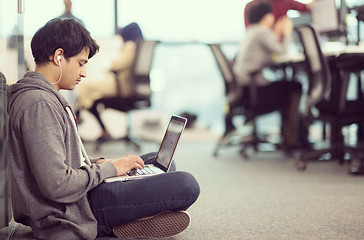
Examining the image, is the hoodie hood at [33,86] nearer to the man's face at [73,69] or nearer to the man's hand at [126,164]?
the man's face at [73,69]

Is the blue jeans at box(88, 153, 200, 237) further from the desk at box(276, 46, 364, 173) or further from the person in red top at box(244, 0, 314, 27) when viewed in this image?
the person in red top at box(244, 0, 314, 27)

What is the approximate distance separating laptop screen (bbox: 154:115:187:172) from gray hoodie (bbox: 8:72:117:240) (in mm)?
240

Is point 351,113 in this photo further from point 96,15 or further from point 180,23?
point 96,15

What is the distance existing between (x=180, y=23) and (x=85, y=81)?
5.55 feet

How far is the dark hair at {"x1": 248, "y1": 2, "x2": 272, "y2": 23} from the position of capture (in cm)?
409

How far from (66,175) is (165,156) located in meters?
0.44

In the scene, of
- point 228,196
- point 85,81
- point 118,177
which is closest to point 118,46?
point 85,81

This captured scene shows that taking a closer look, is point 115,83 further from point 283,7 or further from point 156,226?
point 156,226

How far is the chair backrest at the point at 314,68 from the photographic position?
10.2 feet

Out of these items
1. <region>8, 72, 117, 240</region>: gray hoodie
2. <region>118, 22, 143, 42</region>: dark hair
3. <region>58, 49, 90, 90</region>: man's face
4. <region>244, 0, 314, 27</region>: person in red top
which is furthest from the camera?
<region>244, 0, 314, 27</region>: person in red top

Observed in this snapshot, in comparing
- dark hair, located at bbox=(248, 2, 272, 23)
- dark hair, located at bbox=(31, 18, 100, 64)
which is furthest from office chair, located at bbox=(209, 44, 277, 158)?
dark hair, located at bbox=(31, 18, 100, 64)

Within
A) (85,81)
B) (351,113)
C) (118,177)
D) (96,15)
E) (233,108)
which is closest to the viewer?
(118,177)

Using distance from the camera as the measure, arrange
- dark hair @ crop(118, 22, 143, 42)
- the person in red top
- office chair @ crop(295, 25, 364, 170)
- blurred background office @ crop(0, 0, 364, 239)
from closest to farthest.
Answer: blurred background office @ crop(0, 0, 364, 239)
office chair @ crop(295, 25, 364, 170)
dark hair @ crop(118, 22, 143, 42)
the person in red top

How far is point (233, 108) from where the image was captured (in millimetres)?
4141
